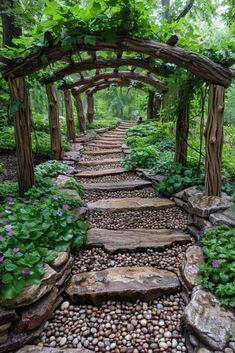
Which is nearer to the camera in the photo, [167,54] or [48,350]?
[48,350]

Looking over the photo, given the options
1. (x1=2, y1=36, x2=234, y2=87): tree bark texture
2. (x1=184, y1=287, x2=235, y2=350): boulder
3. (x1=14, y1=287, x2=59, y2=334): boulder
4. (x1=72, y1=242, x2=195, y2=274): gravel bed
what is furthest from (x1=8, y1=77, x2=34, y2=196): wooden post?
(x1=184, y1=287, x2=235, y2=350): boulder

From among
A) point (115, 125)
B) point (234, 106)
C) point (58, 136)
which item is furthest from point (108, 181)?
point (234, 106)

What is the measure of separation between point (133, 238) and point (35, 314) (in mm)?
1249

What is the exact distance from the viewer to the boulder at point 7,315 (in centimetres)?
150

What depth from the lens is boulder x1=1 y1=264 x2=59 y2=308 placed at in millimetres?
1559

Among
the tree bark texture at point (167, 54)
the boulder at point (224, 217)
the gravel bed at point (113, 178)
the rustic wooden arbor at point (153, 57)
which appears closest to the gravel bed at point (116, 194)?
the gravel bed at point (113, 178)

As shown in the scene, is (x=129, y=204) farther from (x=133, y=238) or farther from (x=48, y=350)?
(x=48, y=350)

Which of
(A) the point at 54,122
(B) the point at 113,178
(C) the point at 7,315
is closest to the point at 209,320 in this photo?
(C) the point at 7,315

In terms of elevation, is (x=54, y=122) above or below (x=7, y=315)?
above

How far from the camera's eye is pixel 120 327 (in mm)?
1686

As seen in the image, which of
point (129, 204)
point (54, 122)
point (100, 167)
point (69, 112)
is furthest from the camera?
point (69, 112)

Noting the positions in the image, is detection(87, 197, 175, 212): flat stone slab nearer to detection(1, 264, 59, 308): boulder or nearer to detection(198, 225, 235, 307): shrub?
detection(198, 225, 235, 307): shrub

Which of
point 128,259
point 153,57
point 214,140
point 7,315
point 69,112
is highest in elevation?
point 153,57

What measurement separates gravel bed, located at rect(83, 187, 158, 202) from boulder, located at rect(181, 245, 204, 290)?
1.71 m
